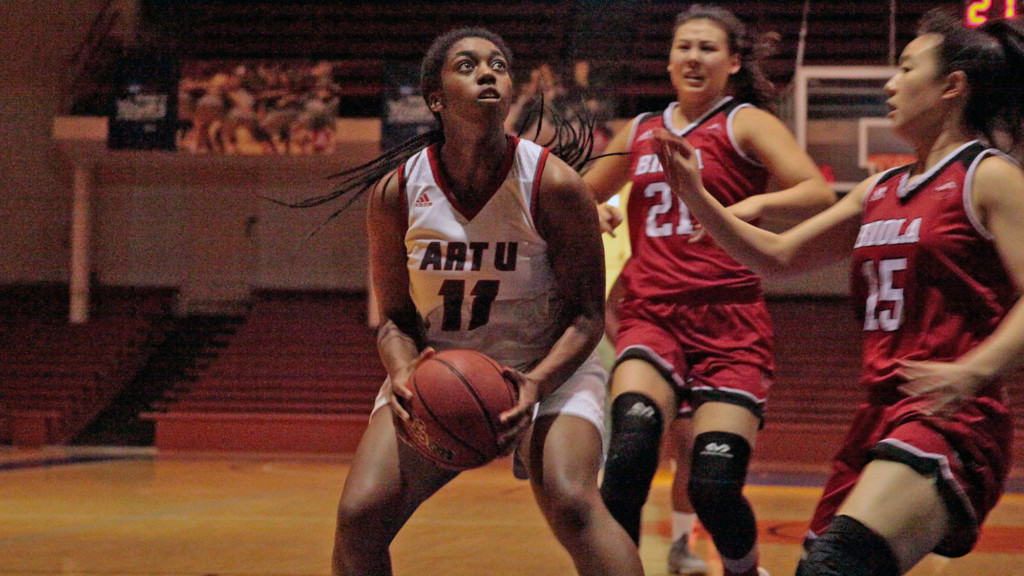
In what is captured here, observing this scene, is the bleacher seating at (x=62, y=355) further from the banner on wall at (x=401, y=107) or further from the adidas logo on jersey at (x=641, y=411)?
the adidas logo on jersey at (x=641, y=411)

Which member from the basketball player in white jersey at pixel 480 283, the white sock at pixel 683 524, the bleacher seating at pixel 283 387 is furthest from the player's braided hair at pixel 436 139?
the bleacher seating at pixel 283 387

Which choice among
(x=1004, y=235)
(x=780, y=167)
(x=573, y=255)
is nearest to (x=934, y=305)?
(x=1004, y=235)

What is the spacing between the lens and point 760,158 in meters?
3.88

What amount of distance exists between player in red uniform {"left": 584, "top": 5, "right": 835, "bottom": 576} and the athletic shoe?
1138 mm

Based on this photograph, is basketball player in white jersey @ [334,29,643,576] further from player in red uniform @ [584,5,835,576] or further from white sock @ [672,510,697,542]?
white sock @ [672,510,697,542]

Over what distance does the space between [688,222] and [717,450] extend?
798mm

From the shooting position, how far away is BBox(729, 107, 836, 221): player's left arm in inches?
143

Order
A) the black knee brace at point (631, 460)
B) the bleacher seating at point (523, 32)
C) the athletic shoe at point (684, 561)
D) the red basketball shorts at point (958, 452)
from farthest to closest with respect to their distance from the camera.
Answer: the bleacher seating at point (523, 32)
the athletic shoe at point (684, 561)
the black knee brace at point (631, 460)
the red basketball shorts at point (958, 452)

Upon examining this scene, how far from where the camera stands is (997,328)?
2.51 metres

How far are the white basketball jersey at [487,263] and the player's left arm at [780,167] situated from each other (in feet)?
2.76

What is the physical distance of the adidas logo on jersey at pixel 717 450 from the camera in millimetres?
3488

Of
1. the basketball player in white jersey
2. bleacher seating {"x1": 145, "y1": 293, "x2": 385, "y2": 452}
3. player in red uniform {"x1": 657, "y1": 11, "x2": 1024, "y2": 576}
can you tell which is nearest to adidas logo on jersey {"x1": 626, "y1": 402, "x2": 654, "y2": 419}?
the basketball player in white jersey

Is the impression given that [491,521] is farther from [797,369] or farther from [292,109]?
[292,109]

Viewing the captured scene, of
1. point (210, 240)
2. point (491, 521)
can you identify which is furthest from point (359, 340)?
point (491, 521)
